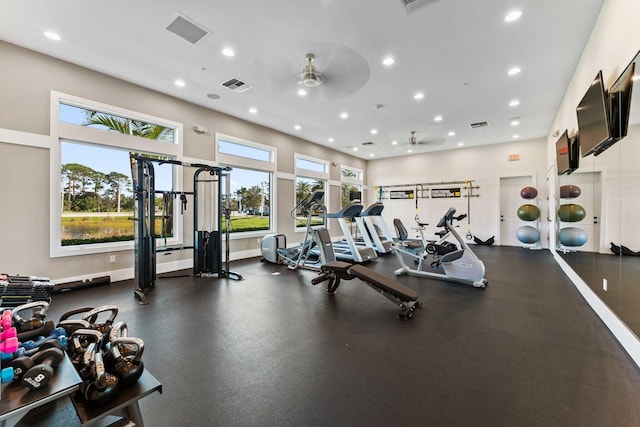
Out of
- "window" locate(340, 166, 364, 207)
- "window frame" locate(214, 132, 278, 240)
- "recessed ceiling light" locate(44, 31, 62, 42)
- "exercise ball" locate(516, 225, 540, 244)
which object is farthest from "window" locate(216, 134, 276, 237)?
"exercise ball" locate(516, 225, 540, 244)

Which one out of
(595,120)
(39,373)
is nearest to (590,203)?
(595,120)

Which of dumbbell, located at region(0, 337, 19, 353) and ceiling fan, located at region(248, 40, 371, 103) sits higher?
ceiling fan, located at region(248, 40, 371, 103)

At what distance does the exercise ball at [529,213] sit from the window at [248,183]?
7837 millimetres

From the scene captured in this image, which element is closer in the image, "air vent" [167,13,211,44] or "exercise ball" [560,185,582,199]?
"air vent" [167,13,211,44]

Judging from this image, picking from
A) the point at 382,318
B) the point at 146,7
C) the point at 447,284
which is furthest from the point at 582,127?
the point at 146,7

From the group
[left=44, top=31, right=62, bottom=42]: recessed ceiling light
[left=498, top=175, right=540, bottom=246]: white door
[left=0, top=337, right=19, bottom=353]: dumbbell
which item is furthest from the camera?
[left=498, top=175, right=540, bottom=246]: white door

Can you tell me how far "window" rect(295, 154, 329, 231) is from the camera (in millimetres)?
8742

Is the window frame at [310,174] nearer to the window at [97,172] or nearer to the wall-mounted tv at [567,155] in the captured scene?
the window at [97,172]

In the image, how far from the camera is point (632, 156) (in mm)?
2389

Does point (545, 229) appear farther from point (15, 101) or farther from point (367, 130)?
point (15, 101)

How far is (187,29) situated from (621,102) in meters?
4.84

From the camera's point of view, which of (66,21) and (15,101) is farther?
(15,101)

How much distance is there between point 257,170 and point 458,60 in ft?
17.2

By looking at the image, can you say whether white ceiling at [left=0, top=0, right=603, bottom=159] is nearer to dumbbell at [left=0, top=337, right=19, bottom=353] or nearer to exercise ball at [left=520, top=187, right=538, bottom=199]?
exercise ball at [left=520, top=187, right=538, bottom=199]
